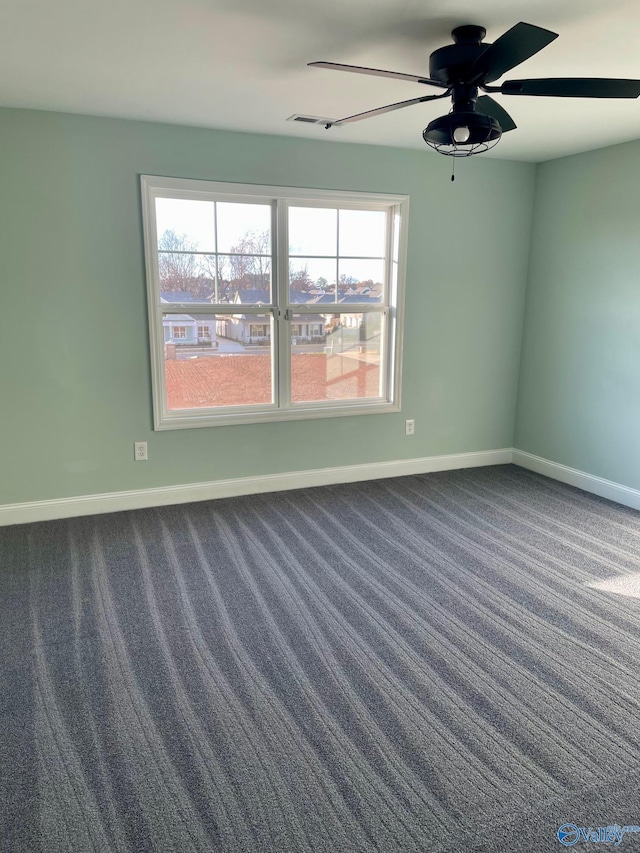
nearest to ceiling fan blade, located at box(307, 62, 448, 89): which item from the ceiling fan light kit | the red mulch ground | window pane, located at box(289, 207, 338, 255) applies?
the ceiling fan light kit

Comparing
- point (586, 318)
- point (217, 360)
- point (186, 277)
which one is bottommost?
point (217, 360)

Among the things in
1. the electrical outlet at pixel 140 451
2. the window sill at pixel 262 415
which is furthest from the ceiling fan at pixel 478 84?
the electrical outlet at pixel 140 451

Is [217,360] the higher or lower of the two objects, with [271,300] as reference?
lower

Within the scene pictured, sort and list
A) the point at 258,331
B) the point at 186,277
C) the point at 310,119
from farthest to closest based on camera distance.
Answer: the point at 258,331 < the point at 186,277 < the point at 310,119

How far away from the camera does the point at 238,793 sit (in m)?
1.75

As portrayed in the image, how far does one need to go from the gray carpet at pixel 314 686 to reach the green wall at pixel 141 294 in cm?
A: 58

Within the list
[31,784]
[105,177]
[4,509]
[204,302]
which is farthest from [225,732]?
[105,177]

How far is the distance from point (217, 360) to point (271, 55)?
205 cm

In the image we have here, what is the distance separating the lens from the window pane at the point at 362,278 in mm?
4363

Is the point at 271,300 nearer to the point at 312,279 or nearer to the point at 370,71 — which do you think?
the point at 312,279

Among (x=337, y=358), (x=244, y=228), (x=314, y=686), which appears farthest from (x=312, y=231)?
(x=314, y=686)

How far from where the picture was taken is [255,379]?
4.25m

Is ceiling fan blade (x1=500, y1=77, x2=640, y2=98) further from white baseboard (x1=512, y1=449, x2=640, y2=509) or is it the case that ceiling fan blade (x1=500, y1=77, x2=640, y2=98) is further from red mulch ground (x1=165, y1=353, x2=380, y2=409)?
white baseboard (x1=512, y1=449, x2=640, y2=509)

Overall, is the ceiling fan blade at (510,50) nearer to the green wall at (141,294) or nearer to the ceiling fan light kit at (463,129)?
the ceiling fan light kit at (463,129)
